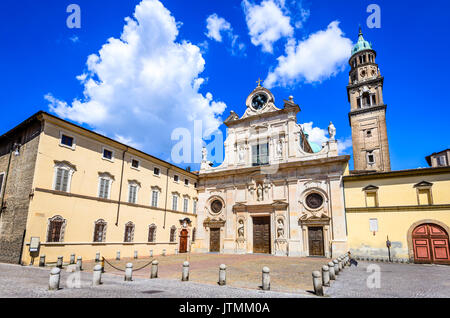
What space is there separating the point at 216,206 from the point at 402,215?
17.7 meters

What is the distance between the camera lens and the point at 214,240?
2972 centimetres

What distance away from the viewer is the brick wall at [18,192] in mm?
16891

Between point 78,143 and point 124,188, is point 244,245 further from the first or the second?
point 78,143

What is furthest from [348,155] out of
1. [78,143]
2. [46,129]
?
[46,129]

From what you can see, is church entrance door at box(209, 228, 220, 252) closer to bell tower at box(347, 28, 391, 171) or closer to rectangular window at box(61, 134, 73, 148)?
Answer: rectangular window at box(61, 134, 73, 148)

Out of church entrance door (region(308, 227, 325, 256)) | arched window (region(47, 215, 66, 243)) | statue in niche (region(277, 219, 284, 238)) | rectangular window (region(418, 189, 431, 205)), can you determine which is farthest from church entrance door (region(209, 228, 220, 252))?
rectangular window (region(418, 189, 431, 205))

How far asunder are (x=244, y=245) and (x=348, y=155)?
13.3 metres

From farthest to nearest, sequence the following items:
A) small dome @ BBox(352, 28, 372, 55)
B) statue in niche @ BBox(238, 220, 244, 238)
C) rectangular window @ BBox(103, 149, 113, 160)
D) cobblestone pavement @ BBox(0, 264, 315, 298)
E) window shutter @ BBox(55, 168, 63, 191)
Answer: small dome @ BBox(352, 28, 372, 55) < statue in niche @ BBox(238, 220, 244, 238) < rectangular window @ BBox(103, 149, 113, 160) < window shutter @ BBox(55, 168, 63, 191) < cobblestone pavement @ BBox(0, 264, 315, 298)

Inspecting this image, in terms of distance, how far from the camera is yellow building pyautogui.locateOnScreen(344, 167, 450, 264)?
20391mm

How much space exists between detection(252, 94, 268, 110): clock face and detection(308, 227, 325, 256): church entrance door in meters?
14.6

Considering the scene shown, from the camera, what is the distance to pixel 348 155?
80.4 feet

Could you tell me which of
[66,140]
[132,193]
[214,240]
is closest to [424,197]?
[214,240]

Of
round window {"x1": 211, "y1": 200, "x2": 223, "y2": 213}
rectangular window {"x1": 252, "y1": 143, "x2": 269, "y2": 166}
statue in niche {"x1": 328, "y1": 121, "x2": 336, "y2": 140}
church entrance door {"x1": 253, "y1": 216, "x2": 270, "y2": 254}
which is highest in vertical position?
statue in niche {"x1": 328, "y1": 121, "x2": 336, "y2": 140}

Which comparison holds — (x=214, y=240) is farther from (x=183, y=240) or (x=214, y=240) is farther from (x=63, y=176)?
(x=63, y=176)
